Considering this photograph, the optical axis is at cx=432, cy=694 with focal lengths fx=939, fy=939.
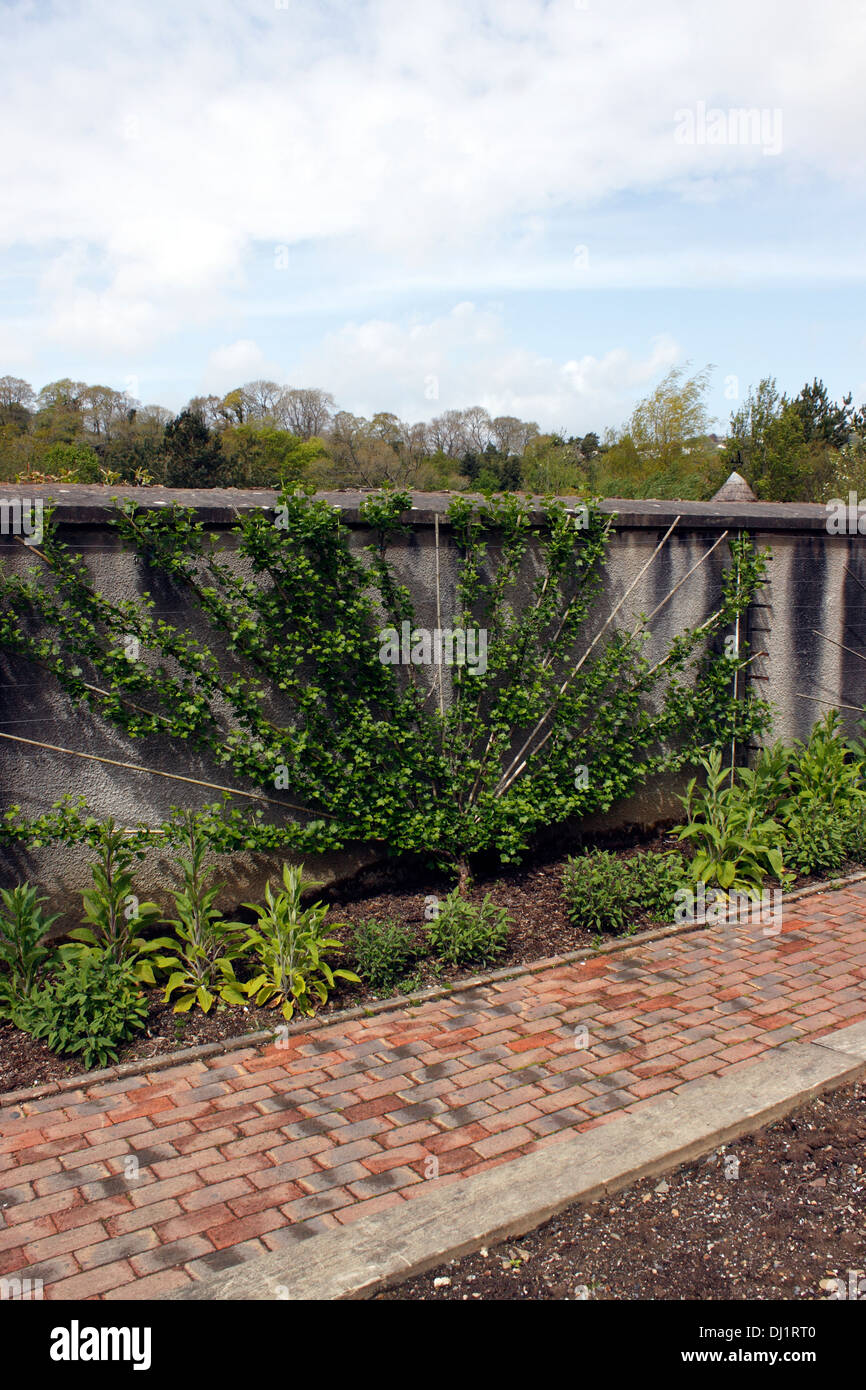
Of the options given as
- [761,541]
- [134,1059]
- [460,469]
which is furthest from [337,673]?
[460,469]

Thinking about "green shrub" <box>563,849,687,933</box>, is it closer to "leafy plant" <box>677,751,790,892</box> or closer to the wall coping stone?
"leafy plant" <box>677,751,790,892</box>

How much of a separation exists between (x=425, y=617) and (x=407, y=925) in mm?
1817

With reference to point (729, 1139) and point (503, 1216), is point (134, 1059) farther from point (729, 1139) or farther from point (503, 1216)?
point (729, 1139)

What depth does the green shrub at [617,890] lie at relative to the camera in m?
5.34

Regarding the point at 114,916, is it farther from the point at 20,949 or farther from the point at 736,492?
the point at 736,492

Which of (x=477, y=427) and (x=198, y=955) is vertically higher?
(x=477, y=427)

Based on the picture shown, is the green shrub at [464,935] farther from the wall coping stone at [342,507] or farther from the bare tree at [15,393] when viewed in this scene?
the bare tree at [15,393]

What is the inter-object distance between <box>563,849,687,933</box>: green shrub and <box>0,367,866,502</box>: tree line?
14523 millimetres

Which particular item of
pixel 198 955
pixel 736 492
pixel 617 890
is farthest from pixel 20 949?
pixel 736 492

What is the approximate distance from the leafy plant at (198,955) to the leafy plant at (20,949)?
0.56m

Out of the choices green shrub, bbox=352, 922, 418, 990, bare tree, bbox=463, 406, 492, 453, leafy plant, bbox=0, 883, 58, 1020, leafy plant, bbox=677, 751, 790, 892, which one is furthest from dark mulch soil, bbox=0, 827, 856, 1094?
bare tree, bbox=463, 406, 492, 453

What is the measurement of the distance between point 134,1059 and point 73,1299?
1379 millimetres

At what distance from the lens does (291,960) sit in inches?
174

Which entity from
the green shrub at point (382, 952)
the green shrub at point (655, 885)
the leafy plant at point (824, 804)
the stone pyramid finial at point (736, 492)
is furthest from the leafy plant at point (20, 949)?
the stone pyramid finial at point (736, 492)
